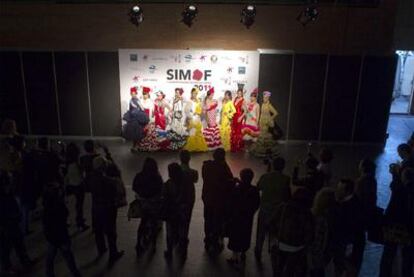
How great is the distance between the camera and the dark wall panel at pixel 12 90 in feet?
36.9

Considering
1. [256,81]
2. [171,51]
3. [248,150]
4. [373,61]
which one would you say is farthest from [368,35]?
[171,51]

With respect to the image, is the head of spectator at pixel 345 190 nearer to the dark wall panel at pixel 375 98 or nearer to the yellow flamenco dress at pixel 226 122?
the yellow flamenco dress at pixel 226 122

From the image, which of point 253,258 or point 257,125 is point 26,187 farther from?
point 257,125

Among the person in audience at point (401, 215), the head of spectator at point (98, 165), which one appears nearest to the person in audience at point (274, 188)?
the person in audience at point (401, 215)

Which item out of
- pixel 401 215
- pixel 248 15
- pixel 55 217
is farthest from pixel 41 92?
pixel 401 215

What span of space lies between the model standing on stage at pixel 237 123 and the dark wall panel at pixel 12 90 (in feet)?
16.9

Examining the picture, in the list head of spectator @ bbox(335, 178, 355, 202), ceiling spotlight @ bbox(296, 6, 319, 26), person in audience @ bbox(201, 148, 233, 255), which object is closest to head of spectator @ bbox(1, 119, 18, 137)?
person in audience @ bbox(201, 148, 233, 255)

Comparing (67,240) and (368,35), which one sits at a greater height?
(368,35)

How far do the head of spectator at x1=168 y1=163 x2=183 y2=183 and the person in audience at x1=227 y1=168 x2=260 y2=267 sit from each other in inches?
26.8

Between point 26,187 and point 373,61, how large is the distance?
8.35 meters

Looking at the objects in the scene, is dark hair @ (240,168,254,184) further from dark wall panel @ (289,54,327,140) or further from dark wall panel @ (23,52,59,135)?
dark wall panel @ (23,52,59,135)

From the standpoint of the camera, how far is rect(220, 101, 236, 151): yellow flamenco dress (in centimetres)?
1059

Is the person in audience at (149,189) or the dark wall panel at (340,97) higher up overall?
the dark wall panel at (340,97)

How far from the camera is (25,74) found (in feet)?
37.0
